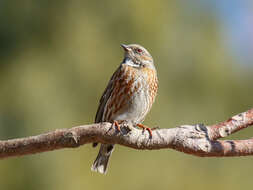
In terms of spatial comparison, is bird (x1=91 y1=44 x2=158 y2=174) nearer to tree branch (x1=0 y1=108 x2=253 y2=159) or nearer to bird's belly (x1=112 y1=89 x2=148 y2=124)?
bird's belly (x1=112 y1=89 x2=148 y2=124)

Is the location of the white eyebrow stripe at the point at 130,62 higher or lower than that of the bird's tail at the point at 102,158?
higher

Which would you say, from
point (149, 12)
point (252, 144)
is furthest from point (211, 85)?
point (252, 144)

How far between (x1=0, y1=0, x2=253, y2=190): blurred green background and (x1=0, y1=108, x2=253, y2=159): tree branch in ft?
32.6

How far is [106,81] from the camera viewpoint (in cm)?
1805

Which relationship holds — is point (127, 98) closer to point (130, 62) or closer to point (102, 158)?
point (130, 62)

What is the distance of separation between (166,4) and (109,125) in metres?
19.5

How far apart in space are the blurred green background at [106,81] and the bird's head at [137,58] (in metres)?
7.50

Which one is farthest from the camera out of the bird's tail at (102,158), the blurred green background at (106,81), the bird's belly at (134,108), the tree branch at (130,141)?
the blurred green background at (106,81)

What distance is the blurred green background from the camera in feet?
53.6

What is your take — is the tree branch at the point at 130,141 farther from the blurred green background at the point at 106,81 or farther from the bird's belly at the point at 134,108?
the blurred green background at the point at 106,81

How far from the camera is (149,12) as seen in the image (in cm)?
2233

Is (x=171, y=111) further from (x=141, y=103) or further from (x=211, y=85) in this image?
(x=141, y=103)

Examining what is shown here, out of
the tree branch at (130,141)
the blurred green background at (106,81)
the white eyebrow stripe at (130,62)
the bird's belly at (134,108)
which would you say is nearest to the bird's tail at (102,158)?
the bird's belly at (134,108)

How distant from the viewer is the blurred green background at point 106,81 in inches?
643
